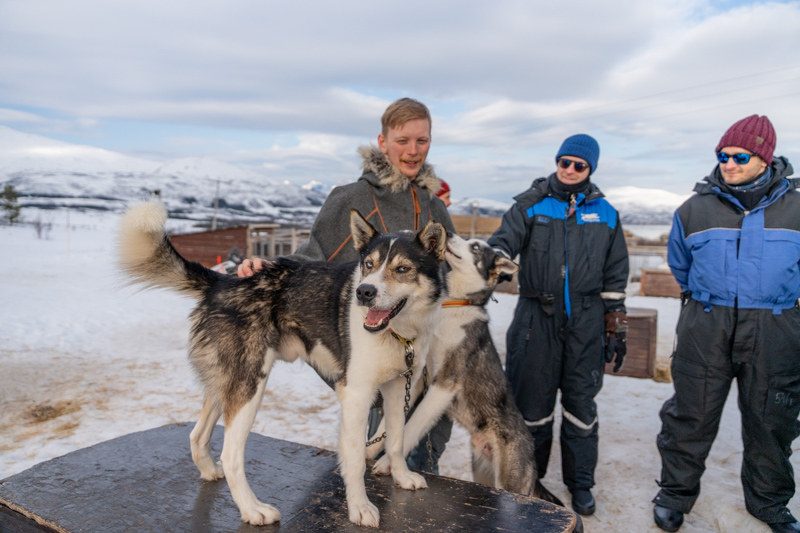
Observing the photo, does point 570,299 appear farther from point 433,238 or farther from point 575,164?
point 433,238

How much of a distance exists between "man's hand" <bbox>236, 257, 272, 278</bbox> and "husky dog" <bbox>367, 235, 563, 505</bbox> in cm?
119

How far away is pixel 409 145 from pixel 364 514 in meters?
2.22

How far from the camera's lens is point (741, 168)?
10.8 ft

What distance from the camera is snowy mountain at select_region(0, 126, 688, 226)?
11375cm

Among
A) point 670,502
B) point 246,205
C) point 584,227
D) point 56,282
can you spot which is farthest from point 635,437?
point 246,205

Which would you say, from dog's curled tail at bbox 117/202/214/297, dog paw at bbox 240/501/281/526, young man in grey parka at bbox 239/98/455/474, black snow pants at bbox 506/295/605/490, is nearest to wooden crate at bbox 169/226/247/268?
young man in grey parka at bbox 239/98/455/474

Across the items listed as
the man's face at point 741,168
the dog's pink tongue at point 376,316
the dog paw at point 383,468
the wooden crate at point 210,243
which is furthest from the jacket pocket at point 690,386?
the wooden crate at point 210,243

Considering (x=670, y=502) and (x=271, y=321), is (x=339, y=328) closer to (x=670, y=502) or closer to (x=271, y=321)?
(x=271, y=321)

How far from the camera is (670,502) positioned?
3584 mm

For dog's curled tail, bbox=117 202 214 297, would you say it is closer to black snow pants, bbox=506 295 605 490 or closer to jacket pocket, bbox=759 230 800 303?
black snow pants, bbox=506 295 605 490

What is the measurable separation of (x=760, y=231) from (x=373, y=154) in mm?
2675

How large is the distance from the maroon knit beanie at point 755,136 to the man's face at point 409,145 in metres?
2.09

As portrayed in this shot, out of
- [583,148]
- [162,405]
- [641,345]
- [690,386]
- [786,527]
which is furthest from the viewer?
[641,345]

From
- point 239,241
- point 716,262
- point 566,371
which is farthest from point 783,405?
point 239,241
